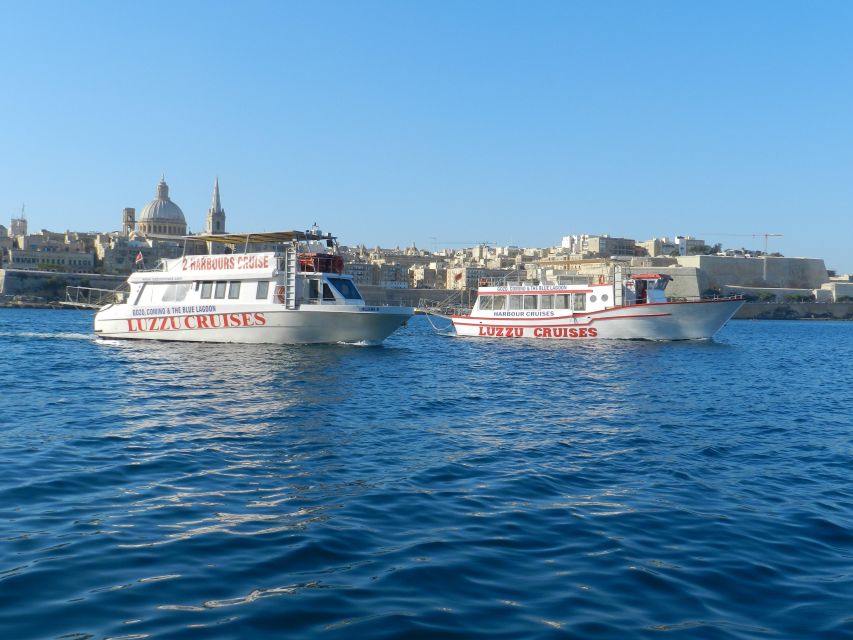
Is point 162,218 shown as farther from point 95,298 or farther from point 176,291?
point 176,291

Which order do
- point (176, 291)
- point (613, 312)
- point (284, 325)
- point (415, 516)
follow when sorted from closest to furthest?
1. point (415, 516)
2. point (284, 325)
3. point (176, 291)
4. point (613, 312)

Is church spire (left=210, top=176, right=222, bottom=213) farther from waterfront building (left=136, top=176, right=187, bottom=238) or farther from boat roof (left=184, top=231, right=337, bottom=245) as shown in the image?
boat roof (left=184, top=231, right=337, bottom=245)

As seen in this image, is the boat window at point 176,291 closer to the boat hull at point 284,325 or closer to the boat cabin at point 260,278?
the boat cabin at point 260,278

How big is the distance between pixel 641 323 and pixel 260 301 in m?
19.5

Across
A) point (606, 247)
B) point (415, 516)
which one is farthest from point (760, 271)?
point (415, 516)

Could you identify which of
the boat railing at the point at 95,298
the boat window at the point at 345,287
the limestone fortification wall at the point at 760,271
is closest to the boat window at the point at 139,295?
the boat railing at the point at 95,298

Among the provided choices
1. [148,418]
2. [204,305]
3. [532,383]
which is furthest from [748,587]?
[204,305]

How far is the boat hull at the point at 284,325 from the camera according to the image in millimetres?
30188

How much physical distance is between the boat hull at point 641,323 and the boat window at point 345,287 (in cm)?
1410

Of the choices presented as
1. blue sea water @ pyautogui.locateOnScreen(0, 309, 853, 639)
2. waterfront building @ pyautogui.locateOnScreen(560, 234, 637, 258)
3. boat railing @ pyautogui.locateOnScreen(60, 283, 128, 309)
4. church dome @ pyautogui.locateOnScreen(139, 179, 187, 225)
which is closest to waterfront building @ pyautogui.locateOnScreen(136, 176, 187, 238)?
church dome @ pyautogui.locateOnScreen(139, 179, 187, 225)

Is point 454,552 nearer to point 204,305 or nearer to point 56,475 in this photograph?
point 56,475

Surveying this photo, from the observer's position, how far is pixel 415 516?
8.35 m

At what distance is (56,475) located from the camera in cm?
966

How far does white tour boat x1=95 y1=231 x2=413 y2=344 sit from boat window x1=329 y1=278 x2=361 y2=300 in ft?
0.13
